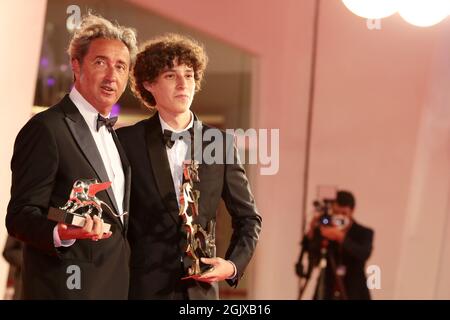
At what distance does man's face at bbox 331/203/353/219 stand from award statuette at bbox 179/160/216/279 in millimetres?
1434

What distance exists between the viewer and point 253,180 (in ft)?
10.1

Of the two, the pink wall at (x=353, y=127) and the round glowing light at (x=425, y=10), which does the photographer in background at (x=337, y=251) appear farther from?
the round glowing light at (x=425, y=10)

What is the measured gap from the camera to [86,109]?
1767 mm

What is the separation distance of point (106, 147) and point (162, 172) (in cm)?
16

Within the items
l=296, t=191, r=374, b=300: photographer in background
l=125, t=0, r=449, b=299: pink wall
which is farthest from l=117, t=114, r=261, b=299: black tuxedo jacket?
l=125, t=0, r=449, b=299: pink wall

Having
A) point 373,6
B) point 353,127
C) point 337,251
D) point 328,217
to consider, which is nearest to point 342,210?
point 328,217

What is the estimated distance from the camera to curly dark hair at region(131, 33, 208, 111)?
187cm

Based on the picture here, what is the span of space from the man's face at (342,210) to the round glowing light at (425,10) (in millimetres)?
892

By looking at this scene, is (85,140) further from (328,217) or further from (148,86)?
(328,217)

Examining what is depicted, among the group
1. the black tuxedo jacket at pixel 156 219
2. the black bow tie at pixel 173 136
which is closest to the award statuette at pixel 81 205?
the black tuxedo jacket at pixel 156 219

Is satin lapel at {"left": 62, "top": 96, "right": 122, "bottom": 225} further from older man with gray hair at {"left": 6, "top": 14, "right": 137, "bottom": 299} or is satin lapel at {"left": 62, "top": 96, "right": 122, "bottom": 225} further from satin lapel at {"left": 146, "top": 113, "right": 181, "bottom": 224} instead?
satin lapel at {"left": 146, "top": 113, "right": 181, "bottom": 224}

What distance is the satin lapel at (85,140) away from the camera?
1.71 meters
